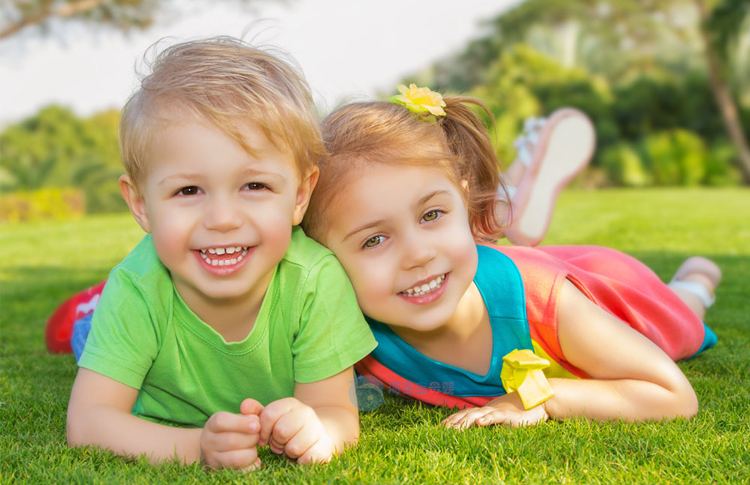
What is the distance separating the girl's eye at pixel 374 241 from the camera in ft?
6.93

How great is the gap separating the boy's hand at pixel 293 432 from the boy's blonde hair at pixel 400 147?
652 millimetres

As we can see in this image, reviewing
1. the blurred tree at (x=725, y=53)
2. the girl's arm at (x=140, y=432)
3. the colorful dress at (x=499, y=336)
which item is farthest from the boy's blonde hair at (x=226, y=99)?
the blurred tree at (x=725, y=53)

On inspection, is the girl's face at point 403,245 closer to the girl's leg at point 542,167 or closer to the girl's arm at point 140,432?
the girl's arm at point 140,432

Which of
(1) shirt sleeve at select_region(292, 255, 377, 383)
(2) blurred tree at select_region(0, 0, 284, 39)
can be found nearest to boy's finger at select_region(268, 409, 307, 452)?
(1) shirt sleeve at select_region(292, 255, 377, 383)

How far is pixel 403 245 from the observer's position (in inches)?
81.2

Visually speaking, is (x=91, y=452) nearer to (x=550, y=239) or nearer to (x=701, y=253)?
(x=701, y=253)

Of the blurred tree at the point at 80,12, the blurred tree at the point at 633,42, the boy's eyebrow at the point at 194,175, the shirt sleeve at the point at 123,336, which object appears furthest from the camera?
the blurred tree at the point at 633,42

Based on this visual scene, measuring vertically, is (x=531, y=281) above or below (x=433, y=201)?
below

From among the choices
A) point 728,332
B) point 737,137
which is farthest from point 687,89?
point 728,332

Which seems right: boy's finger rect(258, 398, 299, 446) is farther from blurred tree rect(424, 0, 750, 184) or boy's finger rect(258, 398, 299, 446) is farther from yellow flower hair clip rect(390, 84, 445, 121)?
blurred tree rect(424, 0, 750, 184)

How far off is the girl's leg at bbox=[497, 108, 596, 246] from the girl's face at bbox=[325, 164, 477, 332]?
181 centimetres

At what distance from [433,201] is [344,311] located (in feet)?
1.41

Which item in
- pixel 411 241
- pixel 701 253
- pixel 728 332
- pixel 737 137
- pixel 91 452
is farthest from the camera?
pixel 737 137

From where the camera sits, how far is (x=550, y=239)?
318 inches
